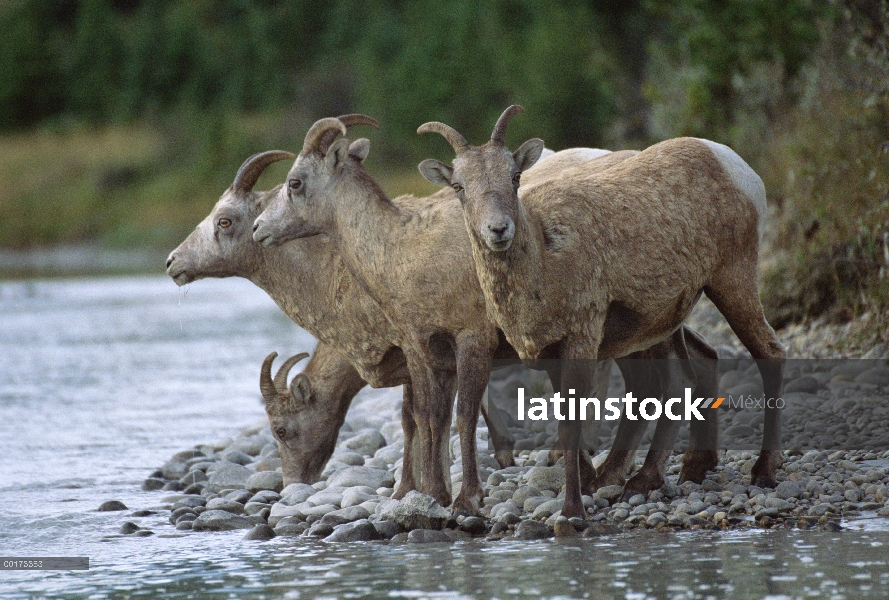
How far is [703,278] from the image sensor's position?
8.65m

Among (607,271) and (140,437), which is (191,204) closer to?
(140,437)

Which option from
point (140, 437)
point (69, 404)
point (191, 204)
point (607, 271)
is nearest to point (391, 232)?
point (607, 271)

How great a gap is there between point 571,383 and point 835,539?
174 cm

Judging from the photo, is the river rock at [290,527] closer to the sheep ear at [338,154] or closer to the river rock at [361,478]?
the river rock at [361,478]

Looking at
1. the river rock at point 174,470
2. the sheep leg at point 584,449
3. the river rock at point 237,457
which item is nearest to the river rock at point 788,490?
the sheep leg at point 584,449

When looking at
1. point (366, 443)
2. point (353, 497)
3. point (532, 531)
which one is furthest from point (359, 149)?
point (366, 443)

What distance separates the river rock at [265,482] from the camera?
10.3 metres

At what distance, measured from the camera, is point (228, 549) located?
27.1 ft

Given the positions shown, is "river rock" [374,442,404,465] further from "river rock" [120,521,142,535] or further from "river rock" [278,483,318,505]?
"river rock" [120,521,142,535]

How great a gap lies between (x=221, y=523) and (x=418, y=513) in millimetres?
1611

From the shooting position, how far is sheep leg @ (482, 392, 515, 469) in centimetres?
1016

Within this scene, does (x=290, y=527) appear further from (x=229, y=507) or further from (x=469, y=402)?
(x=469, y=402)

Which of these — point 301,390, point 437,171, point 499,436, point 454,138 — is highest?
point 454,138

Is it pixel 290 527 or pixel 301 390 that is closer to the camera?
pixel 290 527
